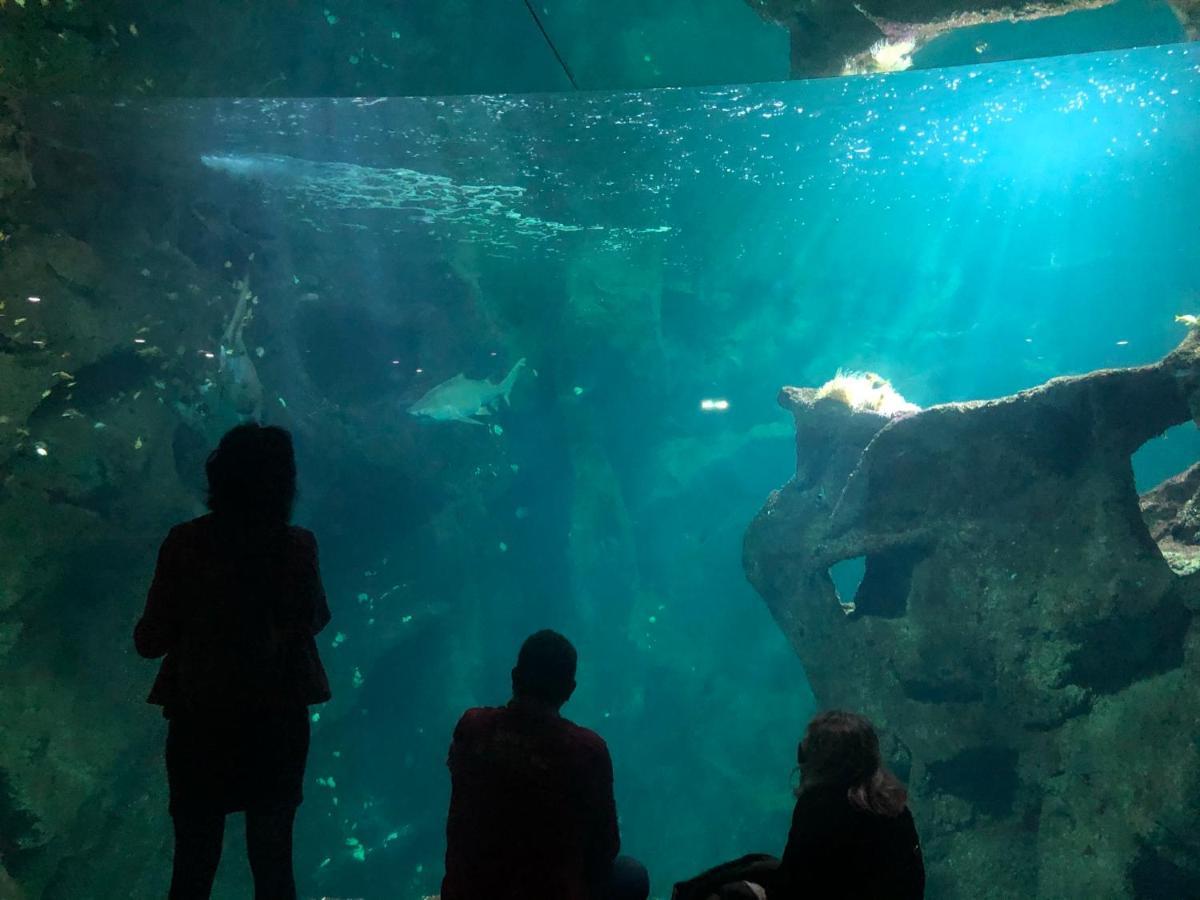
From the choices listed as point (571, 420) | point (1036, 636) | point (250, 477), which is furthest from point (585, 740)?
point (571, 420)

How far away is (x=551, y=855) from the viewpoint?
2.56m

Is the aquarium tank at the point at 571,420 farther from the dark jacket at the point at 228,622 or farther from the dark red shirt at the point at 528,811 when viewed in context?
the dark red shirt at the point at 528,811

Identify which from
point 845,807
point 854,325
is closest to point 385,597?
point 845,807

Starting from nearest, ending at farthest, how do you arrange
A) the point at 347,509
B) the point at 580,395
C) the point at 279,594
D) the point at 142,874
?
1. the point at 279,594
2. the point at 142,874
3. the point at 347,509
4. the point at 580,395

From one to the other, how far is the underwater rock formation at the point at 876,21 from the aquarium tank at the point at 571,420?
39 millimetres

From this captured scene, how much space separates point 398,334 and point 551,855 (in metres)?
17.2

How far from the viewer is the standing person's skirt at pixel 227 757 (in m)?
2.61

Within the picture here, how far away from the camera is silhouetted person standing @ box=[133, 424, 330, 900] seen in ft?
8.60

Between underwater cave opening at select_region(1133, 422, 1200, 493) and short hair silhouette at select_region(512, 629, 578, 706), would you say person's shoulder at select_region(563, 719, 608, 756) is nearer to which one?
short hair silhouette at select_region(512, 629, 578, 706)

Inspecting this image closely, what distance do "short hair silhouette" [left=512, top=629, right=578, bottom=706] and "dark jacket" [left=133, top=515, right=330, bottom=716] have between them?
86 cm

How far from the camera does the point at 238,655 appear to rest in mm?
2650

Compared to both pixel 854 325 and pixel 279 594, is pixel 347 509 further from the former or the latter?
pixel 854 325

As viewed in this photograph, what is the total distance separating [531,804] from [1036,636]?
8710 millimetres

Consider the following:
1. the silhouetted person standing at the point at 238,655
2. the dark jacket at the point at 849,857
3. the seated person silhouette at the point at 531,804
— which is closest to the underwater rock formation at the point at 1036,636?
the dark jacket at the point at 849,857
